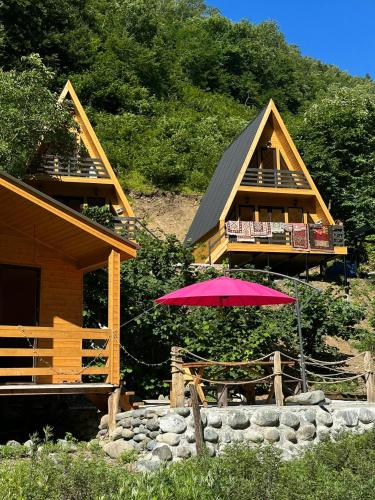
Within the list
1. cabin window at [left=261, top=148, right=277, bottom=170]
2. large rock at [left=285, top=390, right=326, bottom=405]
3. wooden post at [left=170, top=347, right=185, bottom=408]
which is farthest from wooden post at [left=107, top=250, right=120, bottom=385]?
cabin window at [left=261, top=148, right=277, bottom=170]

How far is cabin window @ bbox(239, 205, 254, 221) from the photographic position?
2711 centimetres

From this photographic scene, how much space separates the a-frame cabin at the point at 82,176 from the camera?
24047mm

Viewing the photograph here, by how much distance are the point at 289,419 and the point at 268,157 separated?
18796 mm

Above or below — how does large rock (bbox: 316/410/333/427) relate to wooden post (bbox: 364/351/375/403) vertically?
below

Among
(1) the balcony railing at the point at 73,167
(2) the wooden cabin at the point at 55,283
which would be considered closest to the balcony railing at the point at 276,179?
(1) the balcony railing at the point at 73,167

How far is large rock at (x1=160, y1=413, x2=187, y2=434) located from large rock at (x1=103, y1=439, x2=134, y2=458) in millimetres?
702

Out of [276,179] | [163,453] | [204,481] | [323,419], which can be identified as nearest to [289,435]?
[323,419]

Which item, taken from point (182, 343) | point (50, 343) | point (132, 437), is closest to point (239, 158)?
Result: point (182, 343)

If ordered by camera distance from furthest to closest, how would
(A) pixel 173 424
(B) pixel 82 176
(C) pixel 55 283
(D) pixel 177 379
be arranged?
(B) pixel 82 176 → (C) pixel 55 283 → (D) pixel 177 379 → (A) pixel 173 424

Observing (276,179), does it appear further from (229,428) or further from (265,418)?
(229,428)

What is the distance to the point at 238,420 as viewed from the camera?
1016 centimetres

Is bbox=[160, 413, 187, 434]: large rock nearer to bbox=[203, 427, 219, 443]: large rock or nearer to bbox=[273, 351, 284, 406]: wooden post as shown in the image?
bbox=[203, 427, 219, 443]: large rock

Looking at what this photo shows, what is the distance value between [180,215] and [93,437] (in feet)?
75.4

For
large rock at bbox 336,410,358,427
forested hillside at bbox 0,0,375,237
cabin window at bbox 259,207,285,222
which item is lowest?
large rock at bbox 336,410,358,427
